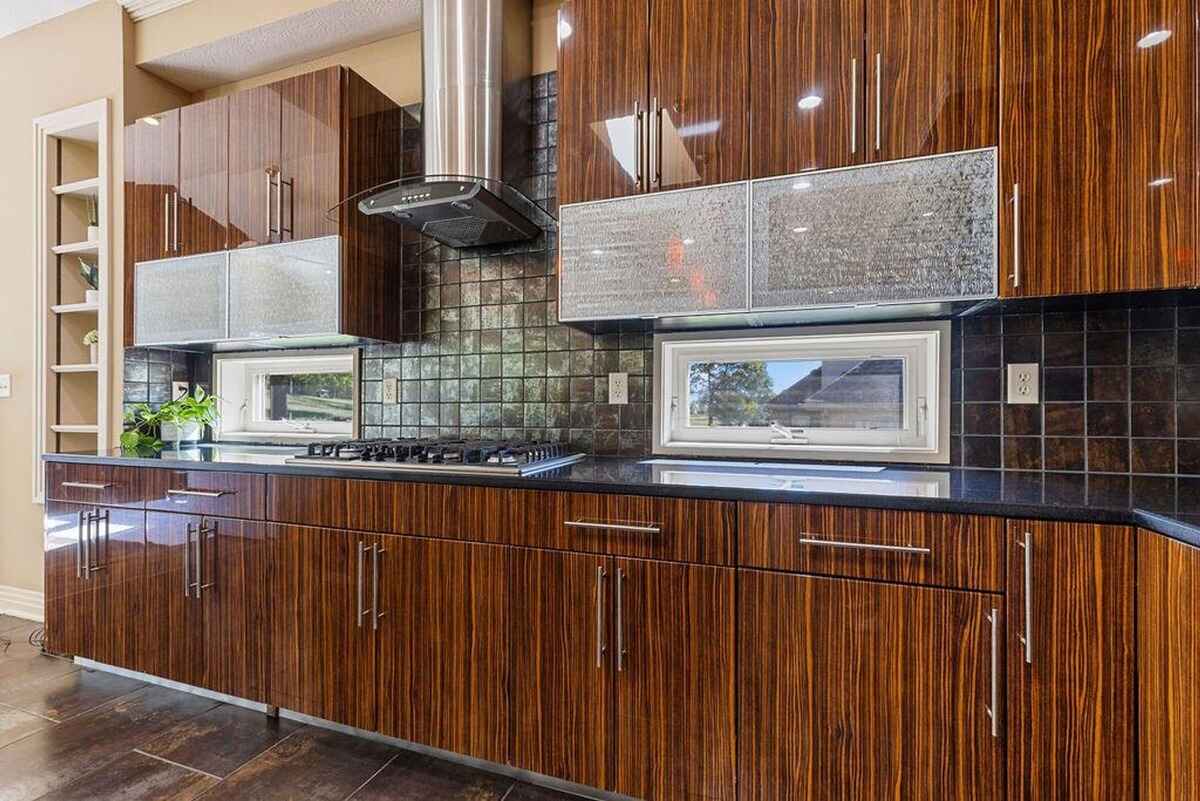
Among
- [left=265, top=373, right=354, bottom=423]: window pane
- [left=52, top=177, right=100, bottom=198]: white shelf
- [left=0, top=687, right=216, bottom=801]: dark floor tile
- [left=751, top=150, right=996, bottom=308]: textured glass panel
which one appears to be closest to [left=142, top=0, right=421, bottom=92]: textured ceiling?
[left=52, top=177, right=100, bottom=198]: white shelf

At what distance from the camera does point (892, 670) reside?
4.37ft

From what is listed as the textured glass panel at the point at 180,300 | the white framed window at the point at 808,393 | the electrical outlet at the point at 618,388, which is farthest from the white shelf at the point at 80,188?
the white framed window at the point at 808,393

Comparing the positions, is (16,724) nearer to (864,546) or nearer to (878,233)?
(864,546)

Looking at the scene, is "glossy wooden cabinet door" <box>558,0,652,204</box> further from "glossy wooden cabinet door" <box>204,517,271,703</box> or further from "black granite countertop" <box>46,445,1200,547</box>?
"glossy wooden cabinet door" <box>204,517,271,703</box>

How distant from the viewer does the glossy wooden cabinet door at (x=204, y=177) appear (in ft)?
8.14

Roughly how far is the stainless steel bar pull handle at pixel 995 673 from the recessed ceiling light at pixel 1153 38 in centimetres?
133

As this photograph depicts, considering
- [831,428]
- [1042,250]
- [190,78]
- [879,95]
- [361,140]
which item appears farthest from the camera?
[190,78]

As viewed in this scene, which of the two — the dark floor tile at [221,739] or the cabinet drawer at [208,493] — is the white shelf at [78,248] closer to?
the cabinet drawer at [208,493]

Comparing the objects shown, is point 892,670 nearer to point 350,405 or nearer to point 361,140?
point 350,405

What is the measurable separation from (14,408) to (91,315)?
601 mm

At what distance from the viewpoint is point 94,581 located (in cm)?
229

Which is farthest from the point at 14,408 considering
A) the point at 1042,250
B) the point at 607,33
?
the point at 1042,250

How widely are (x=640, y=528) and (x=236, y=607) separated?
1467 mm

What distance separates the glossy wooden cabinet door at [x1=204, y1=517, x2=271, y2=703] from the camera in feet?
6.46
